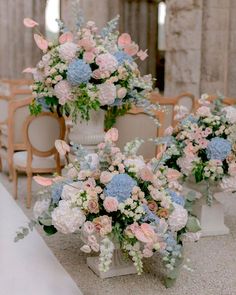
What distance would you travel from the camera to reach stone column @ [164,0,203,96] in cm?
763

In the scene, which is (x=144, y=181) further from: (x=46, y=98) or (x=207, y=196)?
(x=46, y=98)

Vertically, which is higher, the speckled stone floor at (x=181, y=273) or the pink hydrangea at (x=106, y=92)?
the pink hydrangea at (x=106, y=92)

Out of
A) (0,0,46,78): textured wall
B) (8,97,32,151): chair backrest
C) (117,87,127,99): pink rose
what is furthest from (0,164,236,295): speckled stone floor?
(0,0,46,78): textured wall

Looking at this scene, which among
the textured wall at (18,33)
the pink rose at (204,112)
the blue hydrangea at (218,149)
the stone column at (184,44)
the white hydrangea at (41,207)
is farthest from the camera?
the textured wall at (18,33)

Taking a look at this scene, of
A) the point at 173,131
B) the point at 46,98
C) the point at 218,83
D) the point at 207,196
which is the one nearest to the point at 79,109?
the point at 46,98

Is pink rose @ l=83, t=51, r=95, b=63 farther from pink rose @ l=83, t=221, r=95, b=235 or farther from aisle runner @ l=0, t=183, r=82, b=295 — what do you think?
pink rose @ l=83, t=221, r=95, b=235

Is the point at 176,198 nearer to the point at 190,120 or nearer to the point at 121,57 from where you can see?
the point at 190,120

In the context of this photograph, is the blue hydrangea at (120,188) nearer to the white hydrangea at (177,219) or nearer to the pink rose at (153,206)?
the pink rose at (153,206)

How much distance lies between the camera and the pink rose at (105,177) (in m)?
3.02

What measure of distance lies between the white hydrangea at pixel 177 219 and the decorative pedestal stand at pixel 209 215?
1106mm

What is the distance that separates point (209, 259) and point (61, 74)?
1672 millimetres

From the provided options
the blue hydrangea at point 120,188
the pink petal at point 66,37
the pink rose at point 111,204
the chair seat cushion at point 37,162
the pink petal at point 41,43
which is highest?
the pink petal at point 66,37

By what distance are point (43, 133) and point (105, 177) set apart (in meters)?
2.21

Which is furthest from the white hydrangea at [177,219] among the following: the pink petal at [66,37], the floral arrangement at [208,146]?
the pink petal at [66,37]
